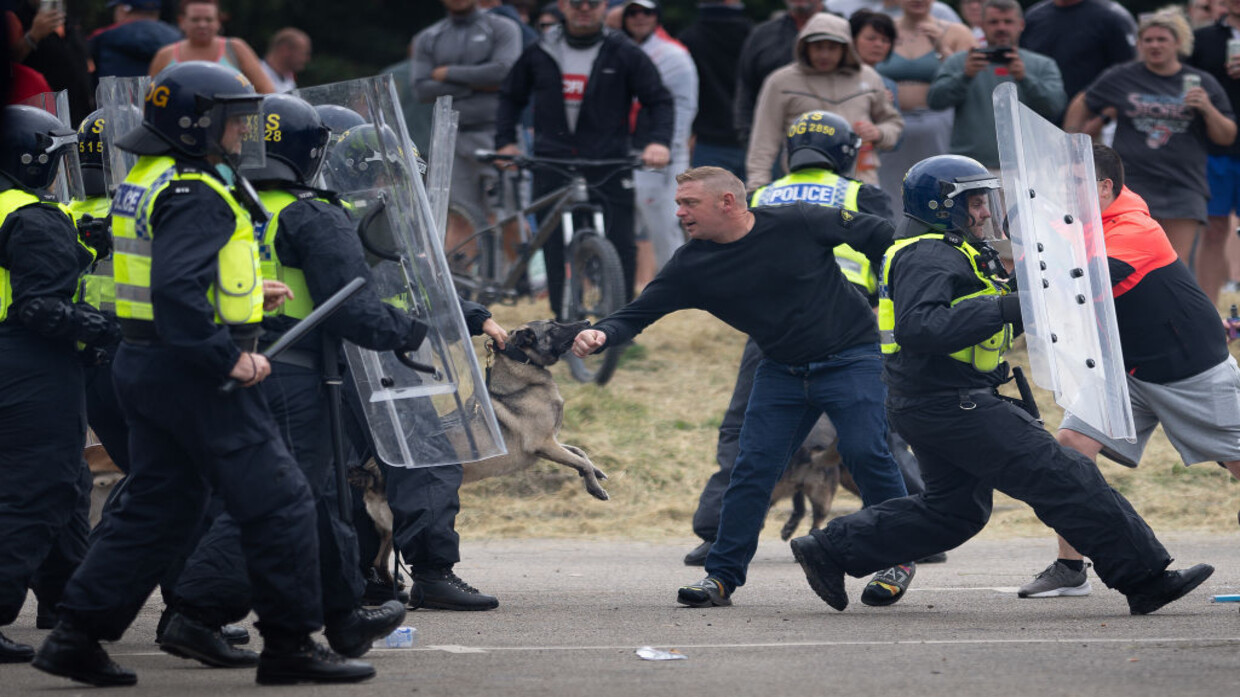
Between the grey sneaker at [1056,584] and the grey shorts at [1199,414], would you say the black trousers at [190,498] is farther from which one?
the grey shorts at [1199,414]

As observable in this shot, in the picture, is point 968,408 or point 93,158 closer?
point 968,408

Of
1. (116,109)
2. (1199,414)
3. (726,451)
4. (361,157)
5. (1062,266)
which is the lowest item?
(726,451)

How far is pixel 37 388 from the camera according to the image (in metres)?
6.79

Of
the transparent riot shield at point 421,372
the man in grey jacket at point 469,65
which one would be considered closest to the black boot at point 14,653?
the transparent riot shield at point 421,372

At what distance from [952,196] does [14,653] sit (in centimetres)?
386

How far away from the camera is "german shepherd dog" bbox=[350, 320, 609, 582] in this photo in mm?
8336

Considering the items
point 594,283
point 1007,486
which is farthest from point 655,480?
point 1007,486

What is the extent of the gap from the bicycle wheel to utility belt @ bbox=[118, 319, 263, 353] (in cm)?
584

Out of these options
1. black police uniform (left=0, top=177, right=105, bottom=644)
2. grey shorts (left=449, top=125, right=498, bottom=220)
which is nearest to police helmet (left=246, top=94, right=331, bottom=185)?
black police uniform (left=0, top=177, right=105, bottom=644)

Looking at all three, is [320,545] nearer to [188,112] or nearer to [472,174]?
[188,112]

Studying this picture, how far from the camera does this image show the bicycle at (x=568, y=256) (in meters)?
12.0

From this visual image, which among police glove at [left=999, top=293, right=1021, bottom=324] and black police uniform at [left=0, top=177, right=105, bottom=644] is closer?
black police uniform at [left=0, top=177, right=105, bottom=644]

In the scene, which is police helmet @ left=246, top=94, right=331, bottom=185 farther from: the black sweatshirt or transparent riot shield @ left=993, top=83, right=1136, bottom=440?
transparent riot shield @ left=993, top=83, right=1136, bottom=440

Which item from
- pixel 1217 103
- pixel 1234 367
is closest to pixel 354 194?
pixel 1234 367
